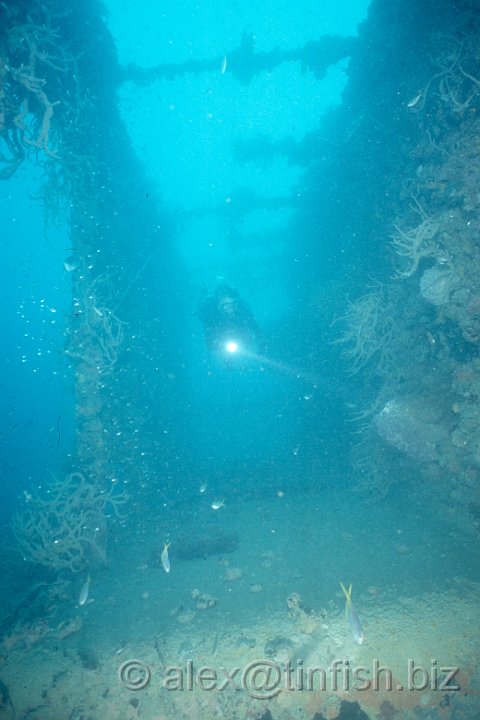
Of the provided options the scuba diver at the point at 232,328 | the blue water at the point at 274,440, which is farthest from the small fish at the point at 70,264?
the scuba diver at the point at 232,328

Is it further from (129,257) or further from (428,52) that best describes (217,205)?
(428,52)

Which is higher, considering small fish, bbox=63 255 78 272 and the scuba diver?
the scuba diver

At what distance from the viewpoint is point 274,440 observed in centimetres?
1554

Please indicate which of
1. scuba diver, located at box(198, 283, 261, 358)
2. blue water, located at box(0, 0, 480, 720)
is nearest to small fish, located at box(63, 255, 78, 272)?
blue water, located at box(0, 0, 480, 720)

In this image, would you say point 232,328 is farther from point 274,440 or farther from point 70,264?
point 274,440

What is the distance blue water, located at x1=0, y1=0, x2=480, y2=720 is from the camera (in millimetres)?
4613

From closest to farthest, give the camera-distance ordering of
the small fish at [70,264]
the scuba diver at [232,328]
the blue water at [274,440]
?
the blue water at [274,440], the small fish at [70,264], the scuba diver at [232,328]

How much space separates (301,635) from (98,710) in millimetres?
2478

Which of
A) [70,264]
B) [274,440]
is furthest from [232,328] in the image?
[274,440]

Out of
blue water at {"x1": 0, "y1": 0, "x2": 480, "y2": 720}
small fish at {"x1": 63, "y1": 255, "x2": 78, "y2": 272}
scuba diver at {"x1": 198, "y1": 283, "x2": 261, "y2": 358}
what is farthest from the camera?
scuba diver at {"x1": 198, "y1": 283, "x2": 261, "y2": 358}

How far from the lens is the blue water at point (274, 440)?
4.61 m

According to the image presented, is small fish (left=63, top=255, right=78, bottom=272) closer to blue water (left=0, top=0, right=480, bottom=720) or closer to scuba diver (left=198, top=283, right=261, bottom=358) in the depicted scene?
blue water (left=0, top=0, right=480, bottom=720)

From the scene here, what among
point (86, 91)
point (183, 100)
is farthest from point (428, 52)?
point (183, 100)

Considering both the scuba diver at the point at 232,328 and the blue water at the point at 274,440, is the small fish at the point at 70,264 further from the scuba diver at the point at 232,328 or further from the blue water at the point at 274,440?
the scuba diver at the point at 232,328
